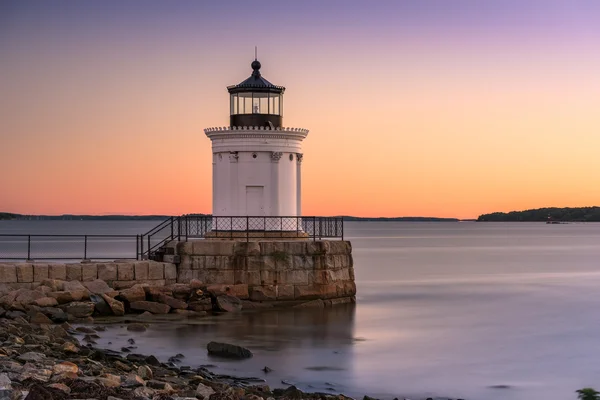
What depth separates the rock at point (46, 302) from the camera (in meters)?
16.4

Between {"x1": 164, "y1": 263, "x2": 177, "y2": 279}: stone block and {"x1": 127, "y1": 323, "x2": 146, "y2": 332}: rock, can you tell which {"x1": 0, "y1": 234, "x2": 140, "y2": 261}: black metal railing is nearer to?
{"x1": 164, "y1": 263, "x2": 177, "y2": 279}: stone block

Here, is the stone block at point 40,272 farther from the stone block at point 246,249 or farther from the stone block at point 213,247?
the stone block at point 246,249

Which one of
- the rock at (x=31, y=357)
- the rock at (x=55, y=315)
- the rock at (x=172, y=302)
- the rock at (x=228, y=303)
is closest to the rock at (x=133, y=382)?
the rock at (x=31, y=357)

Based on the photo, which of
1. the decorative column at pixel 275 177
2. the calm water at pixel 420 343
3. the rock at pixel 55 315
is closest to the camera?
the calm water at pixel 420 343

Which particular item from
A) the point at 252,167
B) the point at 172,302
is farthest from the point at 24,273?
the point at 252,167

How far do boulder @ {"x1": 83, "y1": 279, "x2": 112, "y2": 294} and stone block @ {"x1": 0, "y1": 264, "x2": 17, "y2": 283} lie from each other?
1336 mm

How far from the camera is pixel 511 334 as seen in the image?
57.6 ft

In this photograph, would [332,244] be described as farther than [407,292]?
No

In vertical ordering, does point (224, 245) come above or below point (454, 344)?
above

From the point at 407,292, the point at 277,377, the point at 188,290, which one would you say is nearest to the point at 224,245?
the point at 188,290

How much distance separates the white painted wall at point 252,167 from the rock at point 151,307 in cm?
298

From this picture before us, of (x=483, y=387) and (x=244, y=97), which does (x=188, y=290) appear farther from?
(x=483, y=387)

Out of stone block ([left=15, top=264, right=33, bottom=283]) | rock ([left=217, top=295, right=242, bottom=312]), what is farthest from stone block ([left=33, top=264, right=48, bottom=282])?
rock ([left=217, top=295, right=242, bottom=312])

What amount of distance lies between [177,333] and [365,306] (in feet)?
22.6
